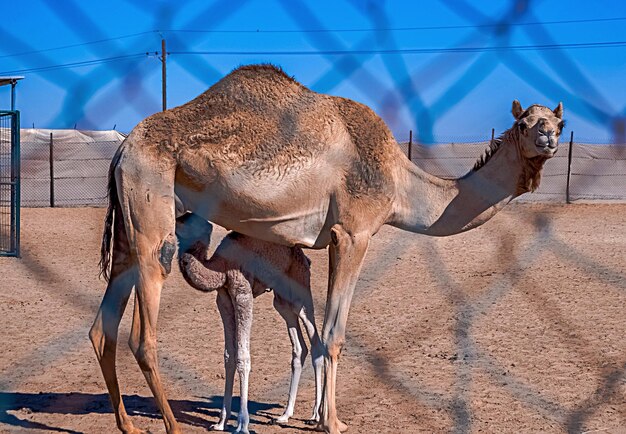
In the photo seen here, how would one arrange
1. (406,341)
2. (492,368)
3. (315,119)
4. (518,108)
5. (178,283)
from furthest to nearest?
(178,283)
(406,341)
(492,368)
(315,119)
(518,108)

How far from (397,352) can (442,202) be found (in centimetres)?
221

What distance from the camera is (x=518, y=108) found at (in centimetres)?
350

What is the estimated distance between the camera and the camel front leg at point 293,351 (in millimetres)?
4594

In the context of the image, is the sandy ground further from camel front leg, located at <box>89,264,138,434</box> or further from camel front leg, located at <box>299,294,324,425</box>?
camel front leg, located at <box>89,264,138,434</box>

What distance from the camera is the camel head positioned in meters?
3.40

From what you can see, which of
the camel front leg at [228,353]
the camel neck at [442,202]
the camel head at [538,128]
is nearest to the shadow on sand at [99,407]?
the camel front leg at [228,353]

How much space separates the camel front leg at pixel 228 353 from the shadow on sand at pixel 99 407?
0.11m

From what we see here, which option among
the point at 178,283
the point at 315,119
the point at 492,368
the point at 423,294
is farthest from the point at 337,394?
the point at 178,283

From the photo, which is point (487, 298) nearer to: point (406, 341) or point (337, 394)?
point (406, 341)

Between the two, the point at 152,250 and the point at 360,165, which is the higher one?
the point at 360,165

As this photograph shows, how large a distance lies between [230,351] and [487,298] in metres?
4.09

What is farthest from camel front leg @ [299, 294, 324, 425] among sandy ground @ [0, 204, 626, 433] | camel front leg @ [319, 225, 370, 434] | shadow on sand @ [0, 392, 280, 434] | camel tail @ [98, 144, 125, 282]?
camel tail @ [98, 144, 125, 282]

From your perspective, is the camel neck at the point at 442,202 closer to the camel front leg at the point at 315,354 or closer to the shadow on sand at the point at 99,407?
the camel front leg at the point at 315,354

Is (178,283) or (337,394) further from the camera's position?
(178,283)
